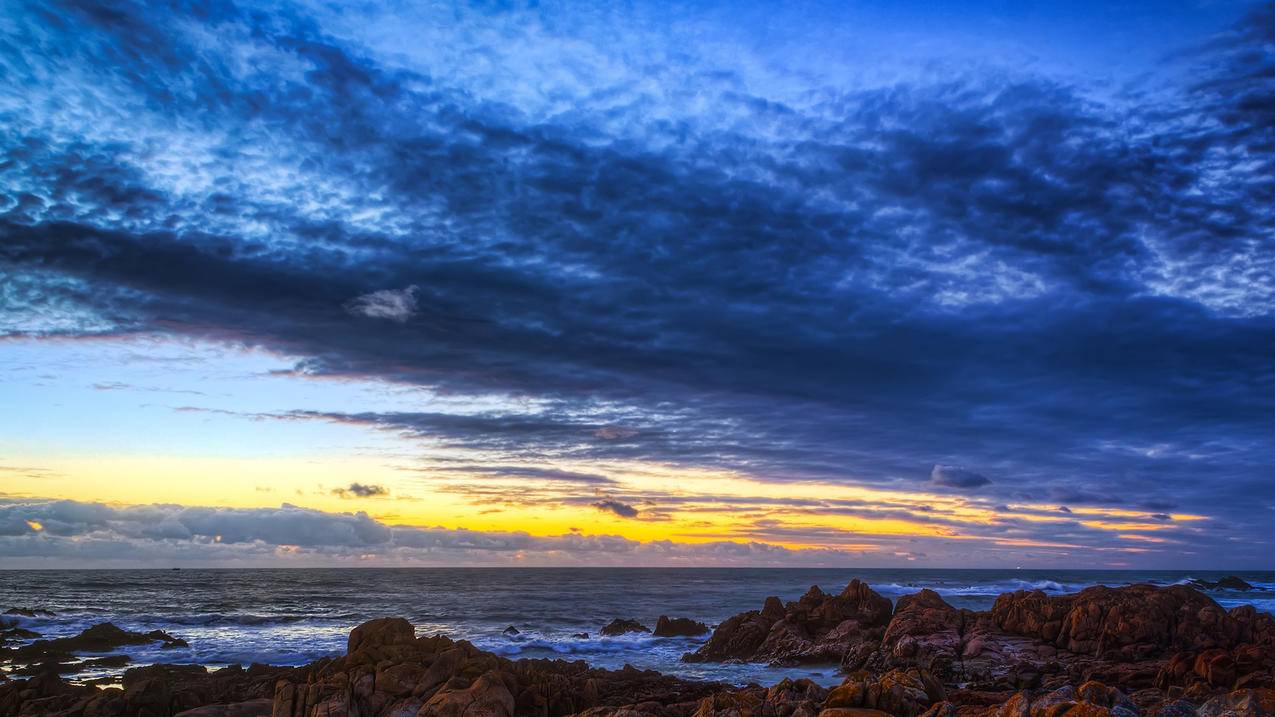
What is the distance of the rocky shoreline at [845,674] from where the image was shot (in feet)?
62.0

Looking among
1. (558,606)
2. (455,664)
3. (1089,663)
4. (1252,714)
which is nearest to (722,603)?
(558,606)

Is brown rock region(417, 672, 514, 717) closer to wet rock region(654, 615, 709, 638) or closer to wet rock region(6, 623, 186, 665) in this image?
wet rock region(6, 623, 186, 665)

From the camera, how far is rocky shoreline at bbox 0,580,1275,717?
18.9m

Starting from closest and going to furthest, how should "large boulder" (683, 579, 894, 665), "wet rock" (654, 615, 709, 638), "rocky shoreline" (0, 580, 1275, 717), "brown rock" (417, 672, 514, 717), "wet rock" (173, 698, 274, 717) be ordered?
"rocky shoreline" (0, 580, 1275, 717) < "brown rock" (417, 672, 514, 717) < "wet rock" (173, 698, 274, 717) < "large boulder" (683, 579, 894, 665) < "wet rock" (654, 615, 709, 638)

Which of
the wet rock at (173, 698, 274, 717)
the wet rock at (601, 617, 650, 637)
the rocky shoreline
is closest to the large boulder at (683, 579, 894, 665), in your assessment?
the rocky shoreline

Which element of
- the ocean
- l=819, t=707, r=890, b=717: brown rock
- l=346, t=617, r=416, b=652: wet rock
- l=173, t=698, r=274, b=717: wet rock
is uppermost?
l=819, t=707, r=890, b=717: brown rock

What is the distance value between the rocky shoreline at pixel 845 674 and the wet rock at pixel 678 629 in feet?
36.7

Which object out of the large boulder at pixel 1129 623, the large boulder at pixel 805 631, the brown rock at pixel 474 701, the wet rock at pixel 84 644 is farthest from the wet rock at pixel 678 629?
the brown rock at pixel 474 701

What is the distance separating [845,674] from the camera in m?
35.8

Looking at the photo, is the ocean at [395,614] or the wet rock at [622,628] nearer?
the ocean at [395,614]

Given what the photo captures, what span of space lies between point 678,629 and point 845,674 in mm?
21836

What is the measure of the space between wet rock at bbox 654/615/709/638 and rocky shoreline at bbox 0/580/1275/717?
11182 mm

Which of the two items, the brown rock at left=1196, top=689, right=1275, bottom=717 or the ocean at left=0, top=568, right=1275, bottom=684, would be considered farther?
the ocean at left=0, top=568, right=1275, bottom=684

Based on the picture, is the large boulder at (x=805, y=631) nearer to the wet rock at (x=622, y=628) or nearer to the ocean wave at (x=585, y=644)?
the ocean wave at (x=585, y=644)
